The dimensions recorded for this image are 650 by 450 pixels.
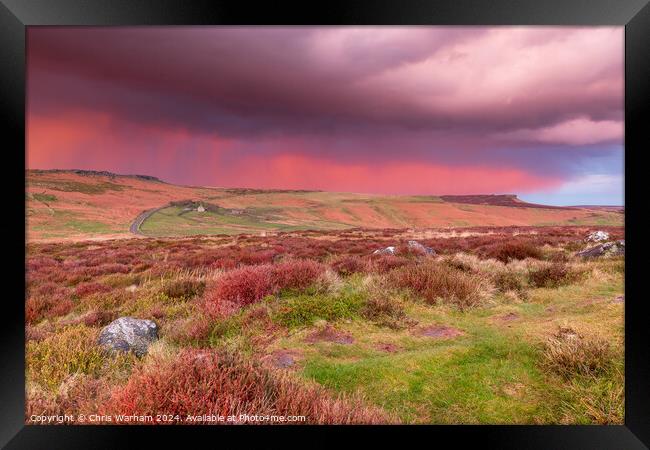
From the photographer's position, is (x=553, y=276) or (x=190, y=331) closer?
(x=190, y=331)

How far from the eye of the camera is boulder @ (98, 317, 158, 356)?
388 cm

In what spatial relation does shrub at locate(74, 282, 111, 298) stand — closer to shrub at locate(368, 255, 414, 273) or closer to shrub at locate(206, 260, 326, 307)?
shrub at locate(206, 260, 326, 307)

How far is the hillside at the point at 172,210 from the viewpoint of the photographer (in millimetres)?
4559

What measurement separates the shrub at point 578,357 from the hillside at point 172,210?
1.51 m

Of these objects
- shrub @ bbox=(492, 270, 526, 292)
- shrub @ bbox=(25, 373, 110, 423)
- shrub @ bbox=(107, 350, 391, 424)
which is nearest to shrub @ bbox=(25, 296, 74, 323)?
shrub @ bbox=(25, 373, 110, 423)

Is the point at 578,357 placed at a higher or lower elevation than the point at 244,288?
lower

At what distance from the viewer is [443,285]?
19.7 ft

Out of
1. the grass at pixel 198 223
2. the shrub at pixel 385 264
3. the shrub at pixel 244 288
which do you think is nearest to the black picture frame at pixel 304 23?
the shrub at pixel 244 288

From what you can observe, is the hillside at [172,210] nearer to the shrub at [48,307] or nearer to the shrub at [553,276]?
the shrub at [48,307]

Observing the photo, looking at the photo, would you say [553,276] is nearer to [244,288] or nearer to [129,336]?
[244,288]

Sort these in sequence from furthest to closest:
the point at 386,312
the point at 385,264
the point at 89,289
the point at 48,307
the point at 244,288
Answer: the point at 385,264 < the point at 89,289 < the point at 244,288 < the point at 386,312 < the point at 48,307

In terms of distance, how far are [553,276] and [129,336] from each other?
8.36m

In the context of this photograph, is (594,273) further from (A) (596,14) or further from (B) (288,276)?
(B) (288,276)

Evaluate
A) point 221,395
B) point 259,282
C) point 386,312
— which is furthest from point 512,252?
point 221,395
